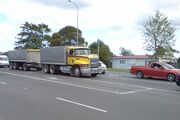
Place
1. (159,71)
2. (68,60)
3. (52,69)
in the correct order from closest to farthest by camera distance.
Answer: (159,71)
(68,60)
(52,69)

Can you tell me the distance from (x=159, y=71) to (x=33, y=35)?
73.1m

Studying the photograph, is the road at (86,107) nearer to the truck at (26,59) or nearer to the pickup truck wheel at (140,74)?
the pickup truck wheel at (140,74)

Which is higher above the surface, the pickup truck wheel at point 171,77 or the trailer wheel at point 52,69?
the trailer wheel at point 52,69

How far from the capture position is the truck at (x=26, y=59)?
42438 millimetres

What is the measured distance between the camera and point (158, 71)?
28.3m

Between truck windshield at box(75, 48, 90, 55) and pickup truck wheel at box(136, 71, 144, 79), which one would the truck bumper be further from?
pickup truck wheel at box(136, 71, 144, 79)

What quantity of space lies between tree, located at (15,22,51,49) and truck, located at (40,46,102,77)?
199ft

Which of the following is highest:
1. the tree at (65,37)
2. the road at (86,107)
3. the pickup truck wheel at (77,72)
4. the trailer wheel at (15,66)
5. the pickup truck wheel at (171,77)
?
the tree at (65,37)

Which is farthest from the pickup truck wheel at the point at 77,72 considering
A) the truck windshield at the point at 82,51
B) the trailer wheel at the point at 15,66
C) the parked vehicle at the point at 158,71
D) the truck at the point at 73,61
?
the trailer wheel at the point at 15,66

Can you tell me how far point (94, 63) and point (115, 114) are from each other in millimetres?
19523

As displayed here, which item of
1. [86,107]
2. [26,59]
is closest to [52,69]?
[26,59]

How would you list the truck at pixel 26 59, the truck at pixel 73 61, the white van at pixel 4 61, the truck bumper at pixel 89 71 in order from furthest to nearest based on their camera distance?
the white van at pixel 4 61 → the truck at pixel 26 59 → the truck at pixel 73 61 → the truck bumper at pixel 89 71

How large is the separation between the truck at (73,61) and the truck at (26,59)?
5.82 metres

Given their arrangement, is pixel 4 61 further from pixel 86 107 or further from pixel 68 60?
pixel 86 107
